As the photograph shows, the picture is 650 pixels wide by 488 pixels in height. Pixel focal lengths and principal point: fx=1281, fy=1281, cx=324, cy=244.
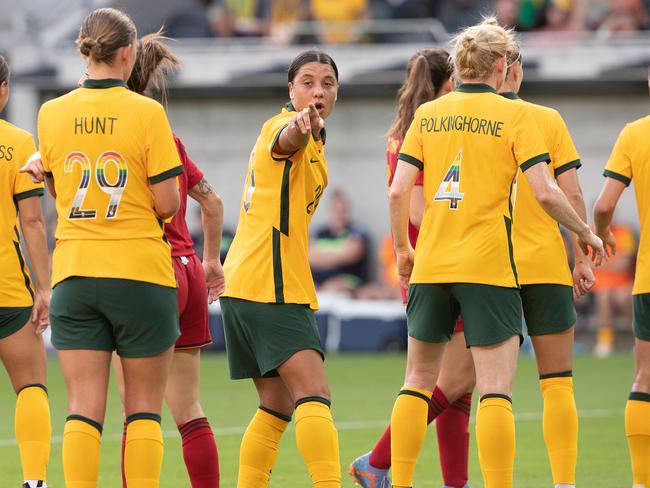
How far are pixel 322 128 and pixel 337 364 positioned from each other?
10.2m

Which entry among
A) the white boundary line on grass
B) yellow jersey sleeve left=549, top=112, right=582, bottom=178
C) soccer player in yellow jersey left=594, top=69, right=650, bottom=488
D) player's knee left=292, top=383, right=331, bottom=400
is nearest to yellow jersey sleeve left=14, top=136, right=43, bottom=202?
player's knee left=292, top=383, right=331, bottom=400

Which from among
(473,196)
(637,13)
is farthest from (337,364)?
(473,196)

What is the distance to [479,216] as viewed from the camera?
5.80m

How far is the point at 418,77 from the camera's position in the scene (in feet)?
22.7

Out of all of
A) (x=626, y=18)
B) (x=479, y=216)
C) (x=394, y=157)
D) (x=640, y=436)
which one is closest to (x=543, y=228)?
(x=479, y=216)

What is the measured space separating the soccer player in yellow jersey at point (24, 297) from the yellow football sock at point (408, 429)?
5.93ft

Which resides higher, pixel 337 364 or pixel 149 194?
pixel 149 194

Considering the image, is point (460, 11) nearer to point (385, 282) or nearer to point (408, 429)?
point (385, 282)

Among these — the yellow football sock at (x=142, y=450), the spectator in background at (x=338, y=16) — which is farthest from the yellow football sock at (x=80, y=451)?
the spectator in background at (x=338, y=16)

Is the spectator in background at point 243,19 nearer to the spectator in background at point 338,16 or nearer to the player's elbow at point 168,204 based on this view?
the spectator in background at point 338,16

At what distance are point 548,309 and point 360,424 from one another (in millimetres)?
4090

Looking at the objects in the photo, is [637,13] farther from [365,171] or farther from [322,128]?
[322,128]

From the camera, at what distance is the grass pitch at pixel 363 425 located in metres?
7.80

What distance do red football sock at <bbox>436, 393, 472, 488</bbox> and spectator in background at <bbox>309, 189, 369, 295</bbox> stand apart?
1164 cm
